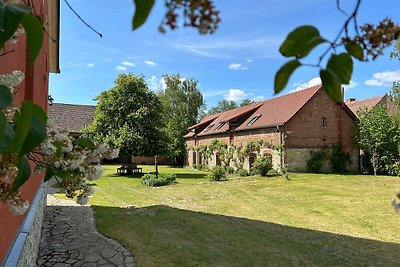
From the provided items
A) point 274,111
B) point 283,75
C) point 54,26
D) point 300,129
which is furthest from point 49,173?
point 274,111

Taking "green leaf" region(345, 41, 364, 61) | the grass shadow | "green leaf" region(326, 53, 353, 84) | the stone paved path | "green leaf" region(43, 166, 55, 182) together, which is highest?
"green leaf" region(345, 41, 364, 61)

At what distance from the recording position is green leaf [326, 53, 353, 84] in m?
0.56

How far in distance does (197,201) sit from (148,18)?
13.4 m

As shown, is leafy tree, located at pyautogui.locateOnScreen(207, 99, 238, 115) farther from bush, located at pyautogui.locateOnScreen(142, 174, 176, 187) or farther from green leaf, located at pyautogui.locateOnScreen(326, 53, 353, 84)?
green leaf, located at pyautogui.locateOnScreen(326, 53, 353, 84)

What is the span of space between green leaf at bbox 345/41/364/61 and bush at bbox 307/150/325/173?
78.2 feet

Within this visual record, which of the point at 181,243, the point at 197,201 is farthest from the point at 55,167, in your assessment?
the point at 197,201

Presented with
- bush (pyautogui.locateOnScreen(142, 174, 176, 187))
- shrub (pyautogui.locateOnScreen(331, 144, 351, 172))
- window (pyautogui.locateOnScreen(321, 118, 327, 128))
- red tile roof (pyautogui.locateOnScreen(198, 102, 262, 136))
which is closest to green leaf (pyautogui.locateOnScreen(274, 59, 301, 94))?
bush (pyautogui.locateOnScreen(142, 174, 176, 187))

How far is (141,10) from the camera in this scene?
563 mm

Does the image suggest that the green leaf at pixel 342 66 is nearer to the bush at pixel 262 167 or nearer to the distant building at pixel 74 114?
the bush at pixel 262 167

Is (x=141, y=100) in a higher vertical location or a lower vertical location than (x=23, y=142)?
higher

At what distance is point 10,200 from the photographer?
1225mm

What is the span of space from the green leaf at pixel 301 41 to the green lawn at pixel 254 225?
6.21m

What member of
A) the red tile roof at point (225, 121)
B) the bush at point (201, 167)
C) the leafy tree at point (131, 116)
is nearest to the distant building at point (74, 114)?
the red tile roof at point (225, 121)

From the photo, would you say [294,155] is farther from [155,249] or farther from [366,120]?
[155,249]
